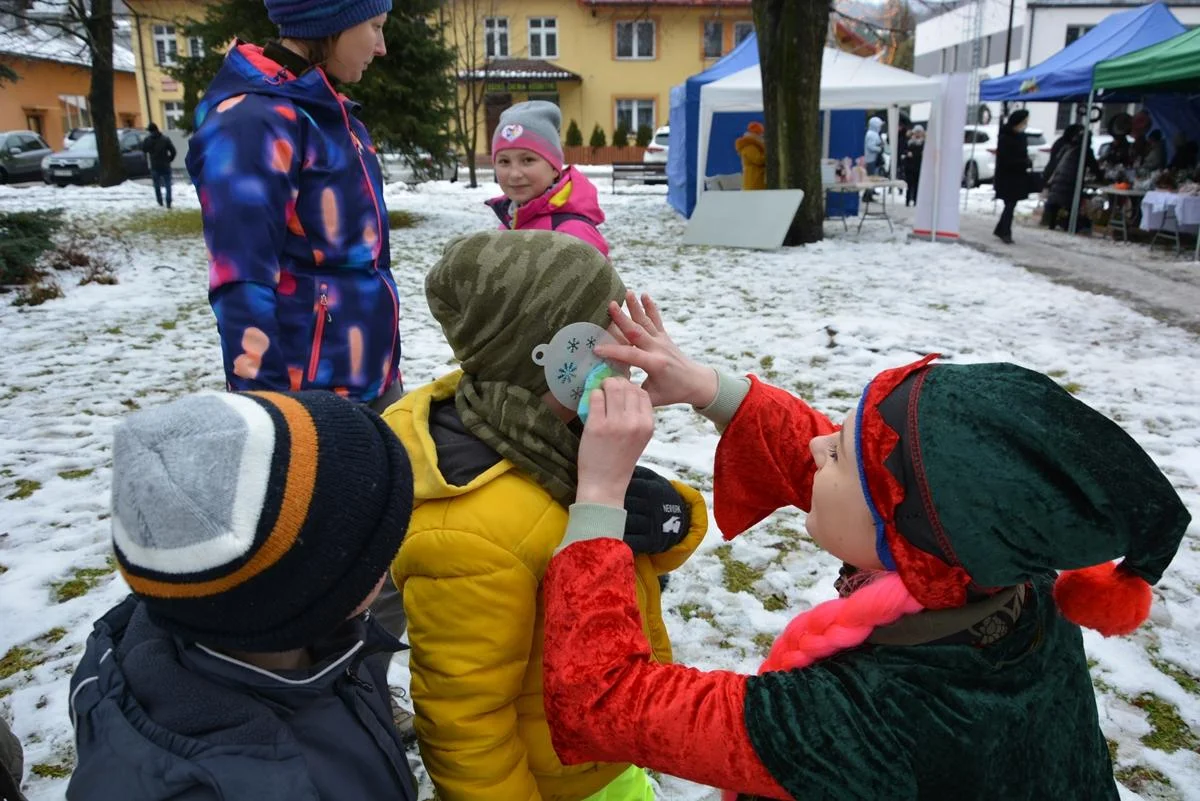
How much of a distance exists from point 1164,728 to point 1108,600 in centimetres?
178

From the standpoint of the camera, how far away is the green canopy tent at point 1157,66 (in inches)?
381

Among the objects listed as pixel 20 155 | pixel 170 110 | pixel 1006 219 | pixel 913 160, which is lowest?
pixel 1006 219

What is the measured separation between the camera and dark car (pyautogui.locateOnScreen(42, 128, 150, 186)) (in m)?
22.9

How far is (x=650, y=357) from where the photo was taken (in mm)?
1410

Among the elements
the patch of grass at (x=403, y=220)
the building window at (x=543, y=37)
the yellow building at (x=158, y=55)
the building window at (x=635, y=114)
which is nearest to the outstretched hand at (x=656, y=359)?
the patch of grass at (x=403, y=220)

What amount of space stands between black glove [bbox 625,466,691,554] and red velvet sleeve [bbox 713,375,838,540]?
171 mm

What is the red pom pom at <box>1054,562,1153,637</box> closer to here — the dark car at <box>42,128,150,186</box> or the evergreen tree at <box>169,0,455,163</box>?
the evergreen tree at <box>169,0,455,163</box>

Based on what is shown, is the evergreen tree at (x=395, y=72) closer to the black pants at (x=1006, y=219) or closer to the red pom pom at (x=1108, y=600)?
the black pants at (x=1006, y=219)

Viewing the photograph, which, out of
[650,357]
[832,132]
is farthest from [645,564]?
[832,132]

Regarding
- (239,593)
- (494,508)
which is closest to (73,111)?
(494,508)

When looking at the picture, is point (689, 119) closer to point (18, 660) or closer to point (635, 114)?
point (18, 660)

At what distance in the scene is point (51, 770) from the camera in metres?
2.17

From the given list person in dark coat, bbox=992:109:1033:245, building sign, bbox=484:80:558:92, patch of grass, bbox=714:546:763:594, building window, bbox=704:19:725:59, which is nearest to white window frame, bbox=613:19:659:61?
building window, bbox=704:19:725:59

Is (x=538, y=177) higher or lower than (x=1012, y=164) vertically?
lower
